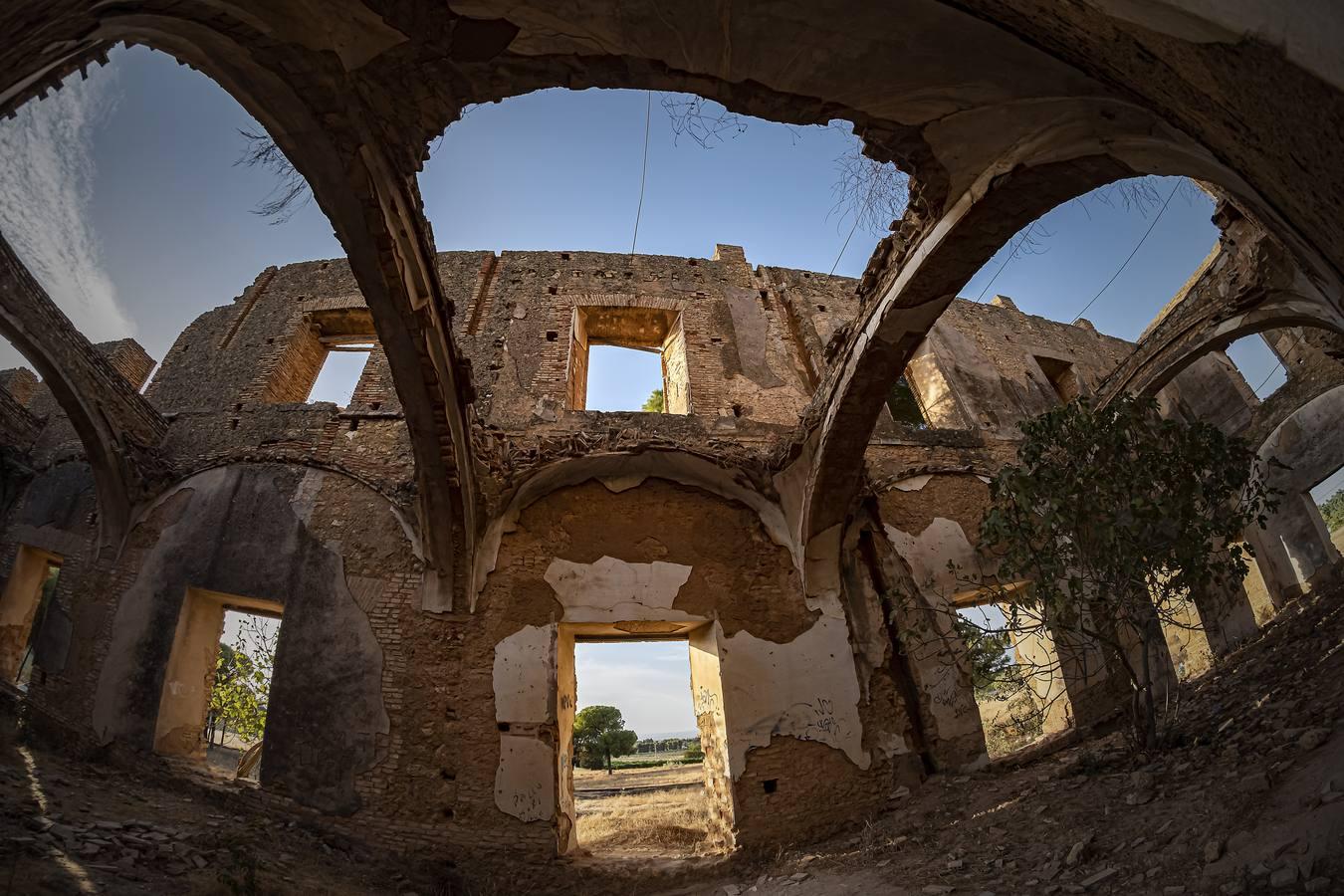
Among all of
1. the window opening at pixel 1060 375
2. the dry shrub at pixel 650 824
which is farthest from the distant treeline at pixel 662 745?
the window opening at pixel 1060 375

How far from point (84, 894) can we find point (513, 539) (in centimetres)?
375

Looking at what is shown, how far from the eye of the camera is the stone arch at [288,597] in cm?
548

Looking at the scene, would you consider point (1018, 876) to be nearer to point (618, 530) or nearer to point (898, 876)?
point (898, 876)

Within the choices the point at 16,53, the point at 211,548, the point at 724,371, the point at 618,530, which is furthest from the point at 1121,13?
the point at 211,548

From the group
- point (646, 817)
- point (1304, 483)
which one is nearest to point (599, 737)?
point (646, 817)

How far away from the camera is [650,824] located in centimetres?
695

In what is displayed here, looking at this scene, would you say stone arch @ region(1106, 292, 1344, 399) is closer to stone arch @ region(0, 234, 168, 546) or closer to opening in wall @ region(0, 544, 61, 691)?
stone arch @ region(0, 234, 168, 546)

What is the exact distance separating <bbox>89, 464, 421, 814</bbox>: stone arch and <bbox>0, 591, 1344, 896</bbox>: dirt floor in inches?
19.4

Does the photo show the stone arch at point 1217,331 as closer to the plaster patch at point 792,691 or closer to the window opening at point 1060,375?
the window opening at point 1060,375

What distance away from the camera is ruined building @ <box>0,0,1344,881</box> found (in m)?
2.77

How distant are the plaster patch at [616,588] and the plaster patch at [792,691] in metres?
0.62

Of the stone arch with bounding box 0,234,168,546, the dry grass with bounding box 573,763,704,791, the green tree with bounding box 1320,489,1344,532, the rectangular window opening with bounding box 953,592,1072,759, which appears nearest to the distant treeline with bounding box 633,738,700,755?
the dry grass with bounding box 573,763,704,791

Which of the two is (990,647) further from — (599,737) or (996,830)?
(599,737)

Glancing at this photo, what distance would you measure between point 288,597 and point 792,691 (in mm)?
5166
